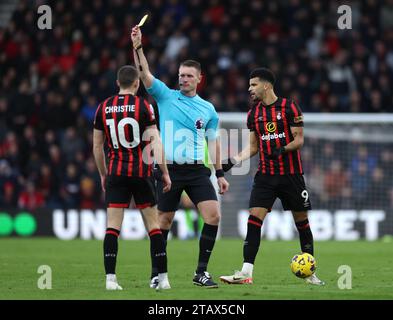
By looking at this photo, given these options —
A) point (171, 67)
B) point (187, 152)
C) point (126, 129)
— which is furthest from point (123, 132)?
point (171, 67)

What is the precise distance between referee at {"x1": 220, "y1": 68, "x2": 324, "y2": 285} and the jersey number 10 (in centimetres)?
134

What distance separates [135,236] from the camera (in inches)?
754

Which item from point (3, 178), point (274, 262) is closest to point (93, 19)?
point (3, 178)

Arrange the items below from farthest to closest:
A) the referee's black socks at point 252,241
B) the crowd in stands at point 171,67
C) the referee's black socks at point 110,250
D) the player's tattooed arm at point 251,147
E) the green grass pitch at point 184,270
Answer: the crowd in stands at point 171,67 → the player's tattooed arm at point 251,147 → the referee's black socks at point 252,241 → the referee's black socks at point 110,250 → the green grass pitch at point 184,270

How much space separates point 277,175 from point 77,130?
34.2 feet

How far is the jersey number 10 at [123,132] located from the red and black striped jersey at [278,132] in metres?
1.61

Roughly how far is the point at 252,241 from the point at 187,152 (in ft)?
3.74

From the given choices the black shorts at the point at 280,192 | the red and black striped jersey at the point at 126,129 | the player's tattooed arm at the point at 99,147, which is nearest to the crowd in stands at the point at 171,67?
the black shorts at the point at 280,192

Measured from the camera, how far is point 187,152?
10.2 meters

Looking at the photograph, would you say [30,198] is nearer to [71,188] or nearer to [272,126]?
[71,188]

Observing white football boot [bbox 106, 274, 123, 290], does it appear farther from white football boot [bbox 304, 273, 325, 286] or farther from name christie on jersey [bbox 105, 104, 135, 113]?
white football boot [bbox 304, 273, 325, 286]

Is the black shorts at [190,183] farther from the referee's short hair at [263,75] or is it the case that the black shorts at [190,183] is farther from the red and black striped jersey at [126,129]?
the referee's short hair at [263,75]

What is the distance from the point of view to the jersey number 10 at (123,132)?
9375 mm

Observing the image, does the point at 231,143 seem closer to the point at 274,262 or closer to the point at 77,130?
the point at 77,130
